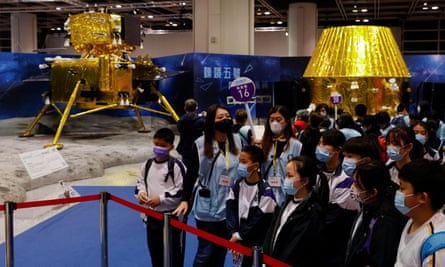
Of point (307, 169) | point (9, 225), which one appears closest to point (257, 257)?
point (307, 169)

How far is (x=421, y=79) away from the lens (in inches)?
589

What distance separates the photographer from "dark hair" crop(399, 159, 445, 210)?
2170mm

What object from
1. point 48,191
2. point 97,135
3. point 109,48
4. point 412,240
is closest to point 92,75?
point 109,48

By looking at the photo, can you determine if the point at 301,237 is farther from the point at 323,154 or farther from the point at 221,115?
the point at 221,115

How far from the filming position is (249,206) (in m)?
3.35

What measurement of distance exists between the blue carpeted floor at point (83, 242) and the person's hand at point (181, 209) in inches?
52.0

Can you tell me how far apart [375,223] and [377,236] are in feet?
0.24

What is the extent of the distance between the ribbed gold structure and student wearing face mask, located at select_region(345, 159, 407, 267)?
741cm

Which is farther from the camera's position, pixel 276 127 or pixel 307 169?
pixel 276 127

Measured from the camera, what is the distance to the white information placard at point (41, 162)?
5.53m

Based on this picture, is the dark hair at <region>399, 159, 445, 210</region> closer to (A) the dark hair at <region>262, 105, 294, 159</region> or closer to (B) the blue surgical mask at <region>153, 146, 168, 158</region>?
(A) the dark hair at <region>262, 105, 294, 159</region>

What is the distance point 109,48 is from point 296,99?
16.2 ft

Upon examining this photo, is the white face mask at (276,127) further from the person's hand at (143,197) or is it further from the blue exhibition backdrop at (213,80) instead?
the blue exhibition backdrop at (213,80)

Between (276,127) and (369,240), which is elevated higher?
(276,127)
